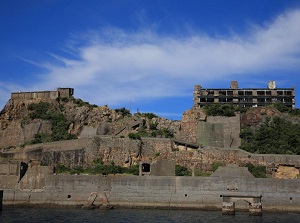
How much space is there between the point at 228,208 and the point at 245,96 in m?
43.8

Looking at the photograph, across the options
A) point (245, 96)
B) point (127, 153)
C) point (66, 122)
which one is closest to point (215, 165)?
point (127, 153)

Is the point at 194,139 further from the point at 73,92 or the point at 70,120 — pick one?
the point at 73,92

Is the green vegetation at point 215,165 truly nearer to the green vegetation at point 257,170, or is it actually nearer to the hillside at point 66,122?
the green vegetation at point 257,170

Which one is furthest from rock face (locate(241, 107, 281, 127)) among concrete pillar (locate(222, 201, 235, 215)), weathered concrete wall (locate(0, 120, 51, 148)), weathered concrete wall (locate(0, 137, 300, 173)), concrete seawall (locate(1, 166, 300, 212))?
weathered concrete wall (locate(0, 120, 51, 148))

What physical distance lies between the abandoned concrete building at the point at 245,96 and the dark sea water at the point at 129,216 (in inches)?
1614

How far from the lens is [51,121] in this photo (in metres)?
66.8

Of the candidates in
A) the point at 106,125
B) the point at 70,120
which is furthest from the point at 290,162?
the point at 70,120

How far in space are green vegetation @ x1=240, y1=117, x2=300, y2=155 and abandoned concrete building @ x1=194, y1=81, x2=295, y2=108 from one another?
18.6 meters

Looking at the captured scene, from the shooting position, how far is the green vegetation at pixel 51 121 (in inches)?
2442

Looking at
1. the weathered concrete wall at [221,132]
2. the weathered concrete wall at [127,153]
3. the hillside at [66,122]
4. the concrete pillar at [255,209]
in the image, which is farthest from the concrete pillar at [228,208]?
the hillside at [66,122]

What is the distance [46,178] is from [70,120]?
23123mm

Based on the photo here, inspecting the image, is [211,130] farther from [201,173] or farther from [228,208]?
[228,208]

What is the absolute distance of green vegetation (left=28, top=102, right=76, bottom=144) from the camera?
204ft

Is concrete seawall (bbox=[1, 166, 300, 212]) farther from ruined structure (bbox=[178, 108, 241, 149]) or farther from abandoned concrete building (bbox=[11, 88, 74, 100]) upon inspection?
abandoned concrete building (bbox=[11, 88, 74, 100])
